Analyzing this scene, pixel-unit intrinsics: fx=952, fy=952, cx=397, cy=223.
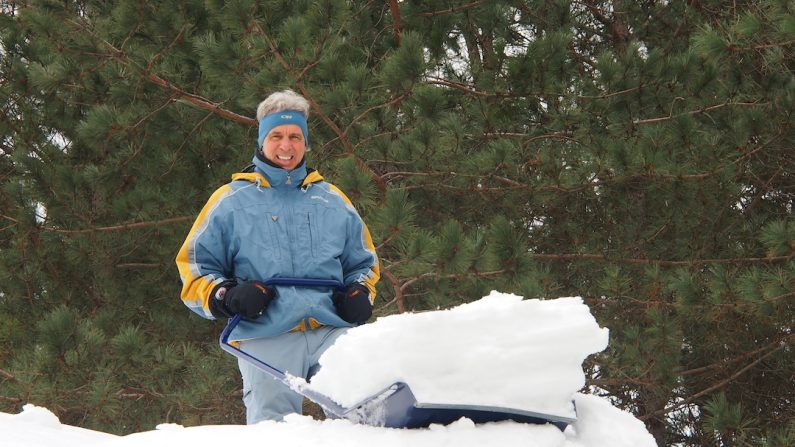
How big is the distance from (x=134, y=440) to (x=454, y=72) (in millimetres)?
4700

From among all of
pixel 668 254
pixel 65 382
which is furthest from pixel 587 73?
pixel 65 382

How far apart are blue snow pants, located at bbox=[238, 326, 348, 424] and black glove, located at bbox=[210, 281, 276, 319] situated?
12 cm

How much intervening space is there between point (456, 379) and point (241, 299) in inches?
48.7

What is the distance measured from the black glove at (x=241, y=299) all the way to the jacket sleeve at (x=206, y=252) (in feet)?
0.20

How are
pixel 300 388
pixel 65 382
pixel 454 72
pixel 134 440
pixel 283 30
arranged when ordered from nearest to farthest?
pixel 134 440 < pixel 300 388 < pixel 283 30 < pixel 65 382 < pixel 454 72

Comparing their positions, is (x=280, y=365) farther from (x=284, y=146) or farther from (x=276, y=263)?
(x=284, y=146)

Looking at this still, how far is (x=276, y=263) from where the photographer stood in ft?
9.89

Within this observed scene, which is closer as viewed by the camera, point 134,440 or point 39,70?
point 134,440

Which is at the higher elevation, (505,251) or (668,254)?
(668,254)

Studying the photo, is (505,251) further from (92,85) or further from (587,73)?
(92,85)

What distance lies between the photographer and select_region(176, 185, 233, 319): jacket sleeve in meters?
3.05

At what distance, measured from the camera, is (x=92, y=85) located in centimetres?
636

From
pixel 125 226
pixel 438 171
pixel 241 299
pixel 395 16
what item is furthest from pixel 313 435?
pixel 125 226

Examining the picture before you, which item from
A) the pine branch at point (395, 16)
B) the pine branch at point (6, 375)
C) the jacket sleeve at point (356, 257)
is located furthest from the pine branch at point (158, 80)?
the jacket sleeve at point (356, 257)
